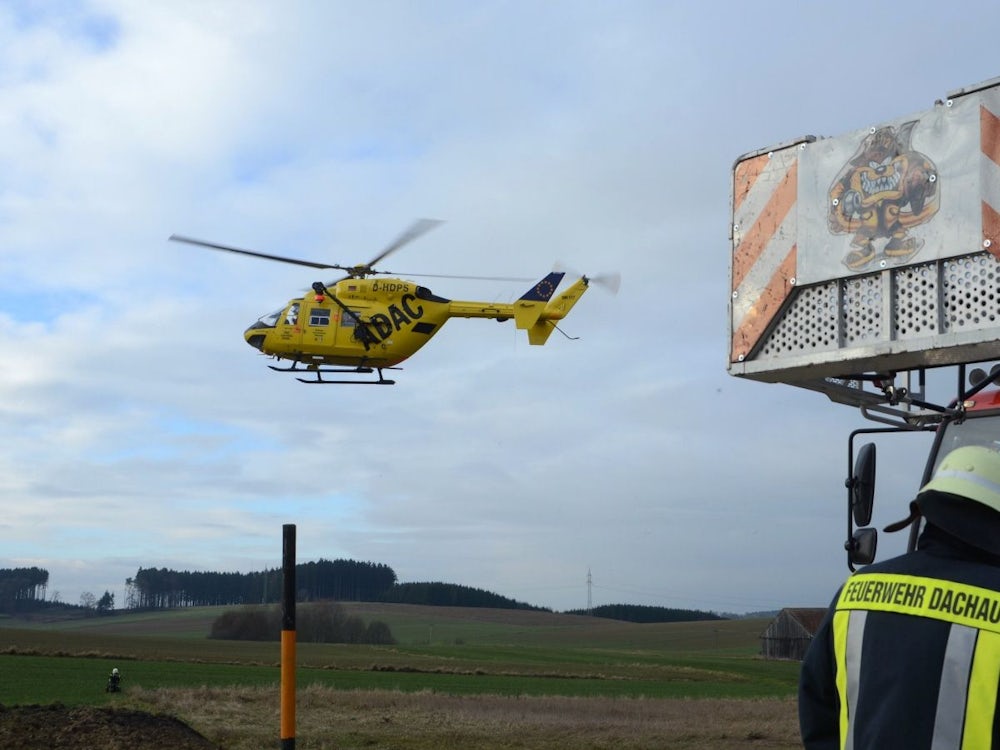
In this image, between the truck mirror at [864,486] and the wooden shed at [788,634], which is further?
the wooden shed at [788,634]

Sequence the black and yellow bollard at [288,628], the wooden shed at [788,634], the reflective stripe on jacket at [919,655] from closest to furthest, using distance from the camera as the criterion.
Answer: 1. the reflective stripe on jacket at [919,655]
2. the black and yellow bollard at [288,628]
3. the wooden shed at [788,634]

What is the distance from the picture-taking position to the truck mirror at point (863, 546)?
436 centimetres

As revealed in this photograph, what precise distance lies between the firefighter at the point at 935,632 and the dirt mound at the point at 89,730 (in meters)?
8.37

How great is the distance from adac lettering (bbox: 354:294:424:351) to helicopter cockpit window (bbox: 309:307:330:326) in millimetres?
632

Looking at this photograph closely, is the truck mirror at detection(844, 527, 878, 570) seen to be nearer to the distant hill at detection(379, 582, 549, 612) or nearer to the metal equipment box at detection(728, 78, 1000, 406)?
the metal equipment box at detection(728, 78, 1000, 406)

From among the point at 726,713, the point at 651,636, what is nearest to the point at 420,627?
the point at 651,636

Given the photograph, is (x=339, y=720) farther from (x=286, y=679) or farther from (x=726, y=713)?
(x=286, y=679)

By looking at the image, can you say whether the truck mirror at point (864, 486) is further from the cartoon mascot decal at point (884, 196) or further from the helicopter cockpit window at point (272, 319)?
the helicopter cockpit window at point (272, 319)

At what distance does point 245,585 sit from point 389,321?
123 metres

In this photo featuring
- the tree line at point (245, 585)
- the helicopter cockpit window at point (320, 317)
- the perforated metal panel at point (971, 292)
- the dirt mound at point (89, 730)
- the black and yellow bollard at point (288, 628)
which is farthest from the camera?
the tree line at point (245, 585)

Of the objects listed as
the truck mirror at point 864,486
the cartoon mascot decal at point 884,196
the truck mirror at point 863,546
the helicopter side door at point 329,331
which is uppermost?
the helicopter side door at point 329,331

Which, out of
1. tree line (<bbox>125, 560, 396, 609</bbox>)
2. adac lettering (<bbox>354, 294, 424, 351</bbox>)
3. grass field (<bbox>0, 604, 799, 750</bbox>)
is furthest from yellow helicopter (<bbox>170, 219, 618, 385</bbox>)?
tree line (<bbox>125, 560, 396, 609</bbox>)

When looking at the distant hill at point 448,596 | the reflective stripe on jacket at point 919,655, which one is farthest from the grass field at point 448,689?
the distant hill at point 448,596

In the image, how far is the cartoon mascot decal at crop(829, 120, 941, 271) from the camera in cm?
458
